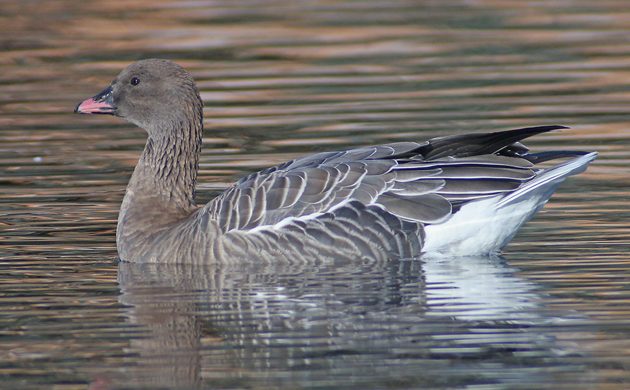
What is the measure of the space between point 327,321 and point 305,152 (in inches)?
255

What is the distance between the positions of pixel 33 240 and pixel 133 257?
99 centimetres

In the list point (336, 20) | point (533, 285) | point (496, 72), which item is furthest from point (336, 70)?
point (533, 285)

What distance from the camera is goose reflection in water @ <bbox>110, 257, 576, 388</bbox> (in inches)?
323

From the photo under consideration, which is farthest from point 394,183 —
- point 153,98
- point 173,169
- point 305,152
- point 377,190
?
point 305,152

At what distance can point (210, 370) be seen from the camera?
8.30 meters

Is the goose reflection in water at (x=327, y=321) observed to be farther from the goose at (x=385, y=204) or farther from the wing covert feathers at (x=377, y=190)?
the wing covert feathers at (x=377, y=190)

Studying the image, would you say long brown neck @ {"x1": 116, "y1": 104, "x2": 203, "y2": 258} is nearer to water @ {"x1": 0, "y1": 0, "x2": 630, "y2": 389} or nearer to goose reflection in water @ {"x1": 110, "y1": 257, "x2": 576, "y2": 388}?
water @ {"x1": 0, "y1": 0, "x2": 630, "y2": 389}

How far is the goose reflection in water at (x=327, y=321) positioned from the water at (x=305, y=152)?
2 centimetres

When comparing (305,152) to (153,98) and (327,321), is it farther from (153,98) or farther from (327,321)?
(327,321)

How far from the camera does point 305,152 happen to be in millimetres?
15625

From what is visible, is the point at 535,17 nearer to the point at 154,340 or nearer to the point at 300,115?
the point at 300,115

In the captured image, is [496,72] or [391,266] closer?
[391,266]

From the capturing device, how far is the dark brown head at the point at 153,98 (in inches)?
492

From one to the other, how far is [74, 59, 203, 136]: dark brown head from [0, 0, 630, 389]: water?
1120mm
